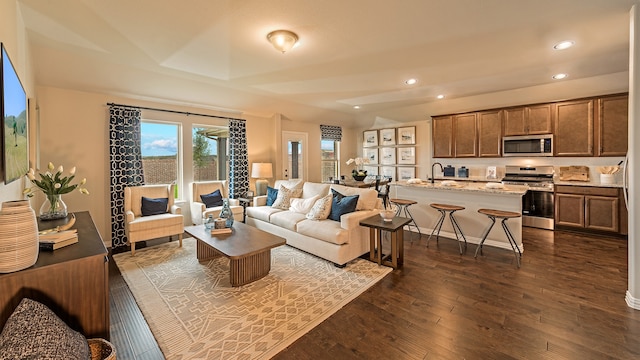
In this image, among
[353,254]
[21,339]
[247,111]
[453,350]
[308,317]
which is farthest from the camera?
[247,111]

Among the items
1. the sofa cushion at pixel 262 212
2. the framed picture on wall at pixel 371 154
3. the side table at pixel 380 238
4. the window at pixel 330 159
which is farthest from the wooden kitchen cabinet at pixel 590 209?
the window at pixel 330 159

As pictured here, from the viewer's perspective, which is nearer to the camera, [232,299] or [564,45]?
[232,299]

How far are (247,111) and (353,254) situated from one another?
4.11 metres

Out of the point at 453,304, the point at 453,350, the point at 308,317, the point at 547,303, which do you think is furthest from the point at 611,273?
the point at 308,317

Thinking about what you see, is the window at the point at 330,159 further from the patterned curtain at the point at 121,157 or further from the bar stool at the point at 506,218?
the bar stool at the point at 506,218

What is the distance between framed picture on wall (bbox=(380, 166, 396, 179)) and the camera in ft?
25.1

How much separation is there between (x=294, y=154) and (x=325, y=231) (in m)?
4.08

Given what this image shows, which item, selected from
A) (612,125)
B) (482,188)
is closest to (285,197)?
(482,188)

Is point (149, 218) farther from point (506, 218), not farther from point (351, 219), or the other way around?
point (506, 218)

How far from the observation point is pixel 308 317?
2.36m

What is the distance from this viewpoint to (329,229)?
3473 millimetres

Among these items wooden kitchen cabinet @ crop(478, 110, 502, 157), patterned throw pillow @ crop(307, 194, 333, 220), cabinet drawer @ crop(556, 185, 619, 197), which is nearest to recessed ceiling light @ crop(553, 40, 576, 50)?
wooden kitchen cabinet @ crop(478, 110, 502, 157)

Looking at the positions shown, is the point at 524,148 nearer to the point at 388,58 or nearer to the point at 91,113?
the point at 388,58

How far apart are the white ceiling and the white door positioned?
5.33 ft
